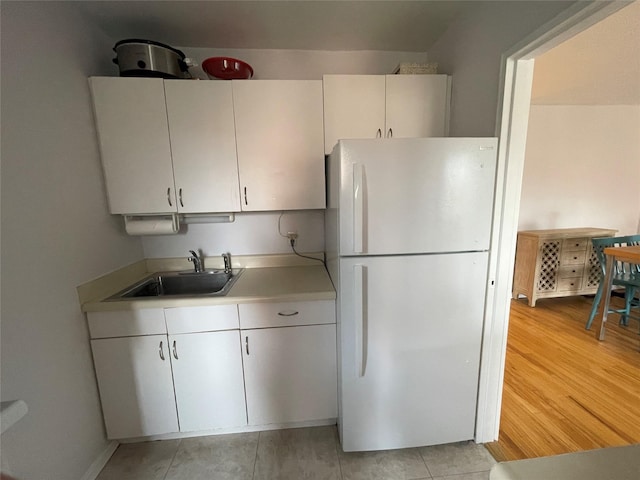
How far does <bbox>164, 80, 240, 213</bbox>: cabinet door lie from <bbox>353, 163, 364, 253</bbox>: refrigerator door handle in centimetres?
84

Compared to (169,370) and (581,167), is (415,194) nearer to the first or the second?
(169,370)

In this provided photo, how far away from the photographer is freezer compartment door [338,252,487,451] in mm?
1266

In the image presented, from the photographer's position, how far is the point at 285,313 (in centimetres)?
145

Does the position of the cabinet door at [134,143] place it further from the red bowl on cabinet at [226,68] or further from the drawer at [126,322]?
the drawer at [126,322]

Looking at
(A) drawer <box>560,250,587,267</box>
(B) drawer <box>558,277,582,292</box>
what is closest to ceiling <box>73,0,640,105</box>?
(A) drawer <box>560,250,587,267</box>

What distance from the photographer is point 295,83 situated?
156 cm

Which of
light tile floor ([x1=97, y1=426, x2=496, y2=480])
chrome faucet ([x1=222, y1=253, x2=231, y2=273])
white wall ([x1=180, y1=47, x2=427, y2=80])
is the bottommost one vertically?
light tile floor ([x1=97, y1=426, x2=496, y2=480])

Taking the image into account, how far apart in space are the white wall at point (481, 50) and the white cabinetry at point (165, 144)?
140 centimetres

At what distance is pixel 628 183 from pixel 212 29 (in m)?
5.28

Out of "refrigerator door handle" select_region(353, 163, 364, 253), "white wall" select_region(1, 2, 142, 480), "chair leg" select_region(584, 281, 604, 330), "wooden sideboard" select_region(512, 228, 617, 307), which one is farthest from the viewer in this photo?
"wooden sideboard" select_region(512, 228, 617, 307)

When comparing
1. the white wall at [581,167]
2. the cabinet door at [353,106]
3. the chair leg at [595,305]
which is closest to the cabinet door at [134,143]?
the cabinet door at [353,106]

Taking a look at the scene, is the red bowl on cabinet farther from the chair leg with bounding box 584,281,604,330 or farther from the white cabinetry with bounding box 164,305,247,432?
the chair leg with bounding box 584,281,604,330

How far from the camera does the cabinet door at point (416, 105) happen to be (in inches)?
63.4

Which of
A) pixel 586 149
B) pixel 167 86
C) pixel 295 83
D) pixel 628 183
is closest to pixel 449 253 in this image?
pixel 295 83
